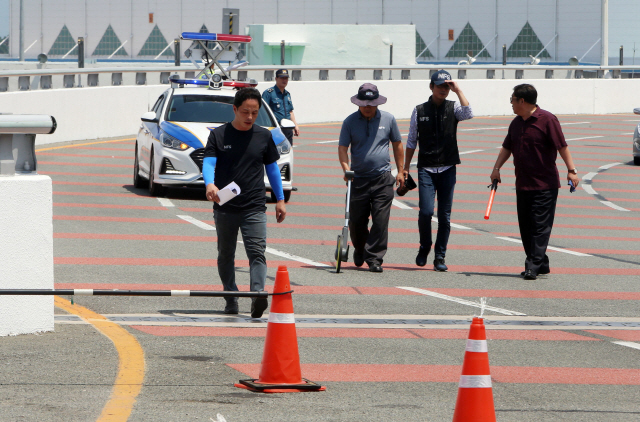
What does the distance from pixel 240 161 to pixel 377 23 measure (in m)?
55.6

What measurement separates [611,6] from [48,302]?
176 feet

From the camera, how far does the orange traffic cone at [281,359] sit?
6.40 m

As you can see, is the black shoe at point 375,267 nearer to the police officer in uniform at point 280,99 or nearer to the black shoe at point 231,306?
the black shoe at point 231,306

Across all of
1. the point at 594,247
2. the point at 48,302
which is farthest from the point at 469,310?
the point at 594,247

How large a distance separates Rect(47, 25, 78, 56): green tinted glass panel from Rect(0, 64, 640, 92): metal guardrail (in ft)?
117

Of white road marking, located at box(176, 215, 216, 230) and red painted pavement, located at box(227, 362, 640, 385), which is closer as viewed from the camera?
red painted pavement, located at box(227, 362, 640, 385)

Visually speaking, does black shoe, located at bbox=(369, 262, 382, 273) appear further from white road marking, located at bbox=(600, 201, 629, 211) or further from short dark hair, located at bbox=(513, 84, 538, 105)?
white road marking, located at bbox=(600, 201, 629, 211)

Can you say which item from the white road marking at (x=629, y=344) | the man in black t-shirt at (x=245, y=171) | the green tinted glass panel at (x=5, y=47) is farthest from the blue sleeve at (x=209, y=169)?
the green tinted glass panel at (x=5, y=47)

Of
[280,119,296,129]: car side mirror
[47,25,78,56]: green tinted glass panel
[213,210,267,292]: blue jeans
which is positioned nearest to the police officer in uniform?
[280,119,296,129]: car side mirror

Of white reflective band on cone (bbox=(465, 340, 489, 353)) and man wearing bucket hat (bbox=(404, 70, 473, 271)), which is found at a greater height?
man wearing bucket hat (bbox=(404, 70, 473, 271))

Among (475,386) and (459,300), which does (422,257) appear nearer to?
(459,300)

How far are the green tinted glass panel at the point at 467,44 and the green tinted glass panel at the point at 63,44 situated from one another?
22584 millimetres

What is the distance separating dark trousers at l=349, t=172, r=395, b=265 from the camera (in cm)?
1145

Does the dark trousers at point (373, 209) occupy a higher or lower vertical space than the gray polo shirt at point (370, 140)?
lower
